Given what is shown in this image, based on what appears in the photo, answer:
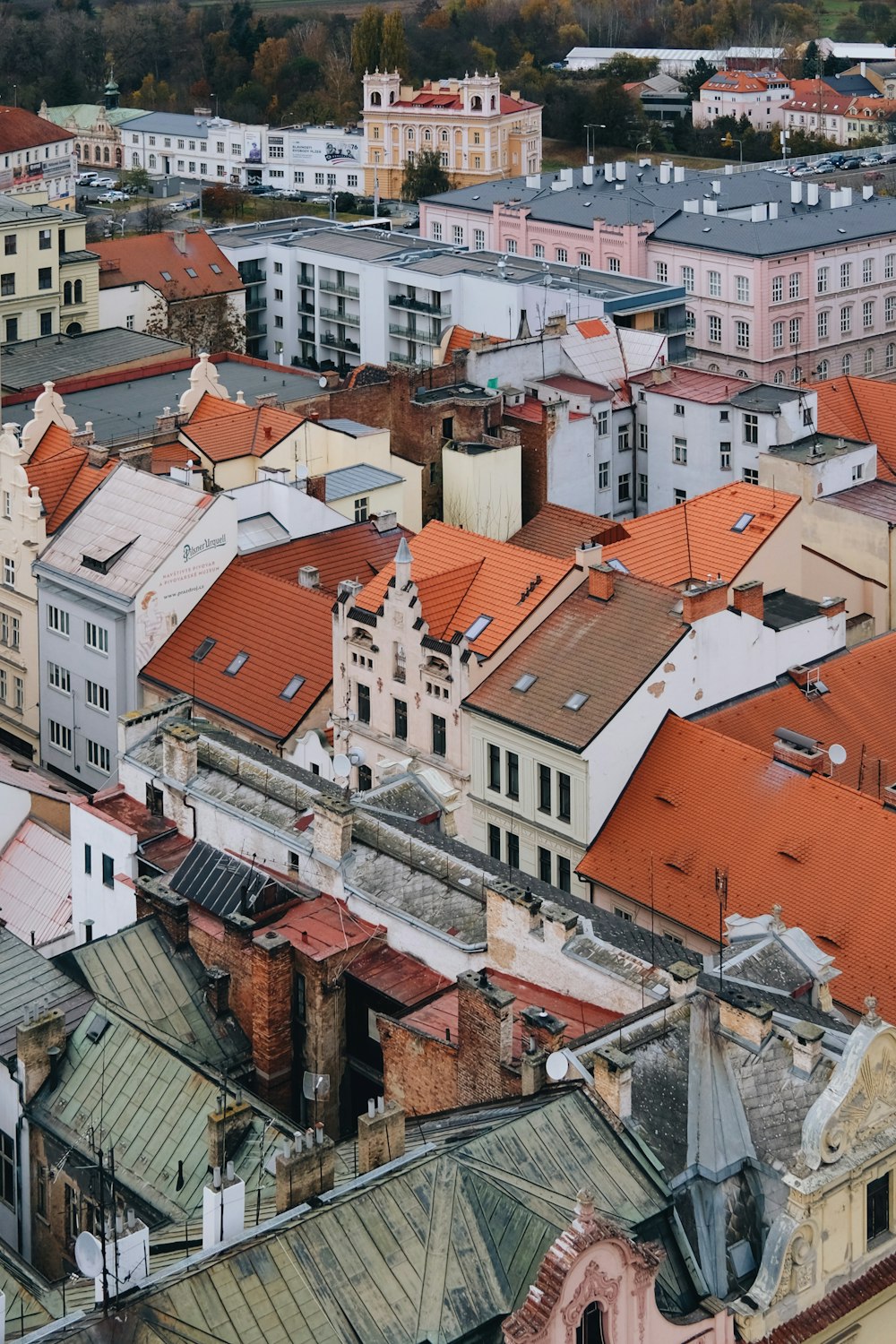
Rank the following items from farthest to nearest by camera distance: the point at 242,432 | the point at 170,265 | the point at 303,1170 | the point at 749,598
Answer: the point at 170,265 < the point at 242,432 < the point at 749,598 < the point at 303,1170

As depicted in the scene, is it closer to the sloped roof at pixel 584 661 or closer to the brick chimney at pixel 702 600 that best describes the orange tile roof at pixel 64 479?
the sloped roof at pixel 584 661

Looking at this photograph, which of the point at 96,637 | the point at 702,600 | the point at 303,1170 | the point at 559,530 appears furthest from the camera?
the point at 559,530

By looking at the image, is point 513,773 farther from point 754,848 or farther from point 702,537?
point 702,537

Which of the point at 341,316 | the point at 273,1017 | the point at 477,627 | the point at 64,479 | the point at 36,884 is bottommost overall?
the point at 36,884

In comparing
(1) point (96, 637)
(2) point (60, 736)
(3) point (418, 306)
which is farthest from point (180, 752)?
(3) point (418, 306)

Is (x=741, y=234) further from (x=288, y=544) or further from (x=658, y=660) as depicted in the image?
(x=658, y=660)

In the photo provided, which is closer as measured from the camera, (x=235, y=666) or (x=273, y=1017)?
(x=273, y=1017)

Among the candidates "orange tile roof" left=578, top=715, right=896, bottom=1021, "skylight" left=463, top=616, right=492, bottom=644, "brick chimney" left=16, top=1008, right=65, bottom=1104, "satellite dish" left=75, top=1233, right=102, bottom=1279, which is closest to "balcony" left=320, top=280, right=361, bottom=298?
"skylight" left=463, top=616, right=492, bottom=644

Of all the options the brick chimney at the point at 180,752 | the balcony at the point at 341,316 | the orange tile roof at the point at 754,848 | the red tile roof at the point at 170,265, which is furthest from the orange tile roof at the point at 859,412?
the brick chimney at the point at 180,752

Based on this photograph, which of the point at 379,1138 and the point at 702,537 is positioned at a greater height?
the point at 379,1138
